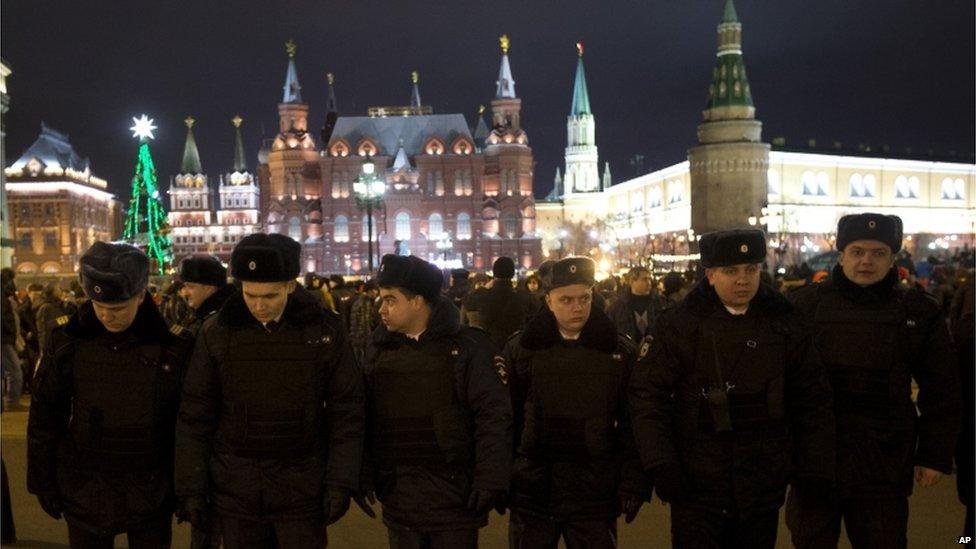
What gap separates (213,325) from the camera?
380cm

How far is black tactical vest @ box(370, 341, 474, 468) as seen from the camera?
3.87 meters

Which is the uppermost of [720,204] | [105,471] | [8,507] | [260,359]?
[720,204]

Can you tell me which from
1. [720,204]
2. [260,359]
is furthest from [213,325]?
[720,204]

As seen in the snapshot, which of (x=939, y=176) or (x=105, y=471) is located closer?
(x=105, y=471)

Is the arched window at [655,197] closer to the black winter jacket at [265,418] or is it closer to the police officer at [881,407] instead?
the police officer at [881,407]

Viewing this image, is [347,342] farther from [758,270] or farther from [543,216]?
[543,216]

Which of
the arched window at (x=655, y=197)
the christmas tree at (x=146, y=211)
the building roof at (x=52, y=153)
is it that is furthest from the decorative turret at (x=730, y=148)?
the building roof at (x=52, y=153)

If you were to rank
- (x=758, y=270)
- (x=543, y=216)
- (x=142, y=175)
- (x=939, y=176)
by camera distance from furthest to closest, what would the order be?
(x=543, y=216) < (x=939, y=176) < (x=142, y=175) < (x=758, y=270)

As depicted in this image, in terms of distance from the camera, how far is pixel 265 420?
3.70 m

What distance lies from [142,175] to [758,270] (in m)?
41.7

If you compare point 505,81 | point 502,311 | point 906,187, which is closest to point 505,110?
point 505,81

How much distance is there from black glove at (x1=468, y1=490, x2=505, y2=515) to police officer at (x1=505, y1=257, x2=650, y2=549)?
0.37 meters

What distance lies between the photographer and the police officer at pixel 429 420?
3838mm

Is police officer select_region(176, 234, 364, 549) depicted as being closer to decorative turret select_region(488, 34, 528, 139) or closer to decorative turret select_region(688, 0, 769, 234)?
decorative turret select_region(688, 0, 769, 234)
